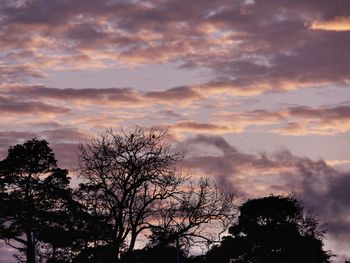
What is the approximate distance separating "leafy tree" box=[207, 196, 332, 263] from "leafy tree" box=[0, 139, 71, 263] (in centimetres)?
3480

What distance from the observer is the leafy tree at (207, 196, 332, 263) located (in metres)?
114

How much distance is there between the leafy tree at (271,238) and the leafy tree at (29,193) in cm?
3480

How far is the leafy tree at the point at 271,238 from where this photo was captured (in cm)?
11444

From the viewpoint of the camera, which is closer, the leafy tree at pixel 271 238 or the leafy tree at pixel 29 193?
the leafy tree at pixel 29 193

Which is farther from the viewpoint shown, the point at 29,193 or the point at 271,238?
the point at 271,238

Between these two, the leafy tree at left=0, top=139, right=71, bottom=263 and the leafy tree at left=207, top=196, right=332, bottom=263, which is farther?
the leafy tree at left=207, top=196, right=332, bottom=263

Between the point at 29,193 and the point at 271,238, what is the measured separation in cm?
4417

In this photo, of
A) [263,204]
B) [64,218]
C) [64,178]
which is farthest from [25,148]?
[263,204]

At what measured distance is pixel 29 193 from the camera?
82.4 m

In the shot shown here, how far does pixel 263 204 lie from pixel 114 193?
6816 cm

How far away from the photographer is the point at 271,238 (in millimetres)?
115625

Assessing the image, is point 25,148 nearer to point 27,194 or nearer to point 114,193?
point 27,194

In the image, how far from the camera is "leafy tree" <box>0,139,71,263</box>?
81.4 metres

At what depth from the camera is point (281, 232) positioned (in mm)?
116812
